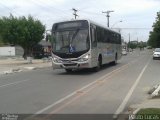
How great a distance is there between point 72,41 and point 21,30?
2332 centimetres

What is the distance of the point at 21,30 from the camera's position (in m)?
46.7

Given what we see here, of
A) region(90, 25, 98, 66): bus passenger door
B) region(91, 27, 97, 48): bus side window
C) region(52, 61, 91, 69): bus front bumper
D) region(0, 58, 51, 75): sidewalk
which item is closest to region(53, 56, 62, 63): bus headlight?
region(52, 61, 91, 69): bus front bumper

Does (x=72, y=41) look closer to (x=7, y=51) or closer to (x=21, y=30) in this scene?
(x=21, y=30)

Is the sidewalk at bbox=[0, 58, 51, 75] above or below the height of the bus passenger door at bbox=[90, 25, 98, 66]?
below

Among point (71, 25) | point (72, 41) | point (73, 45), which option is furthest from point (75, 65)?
point (71, 25)

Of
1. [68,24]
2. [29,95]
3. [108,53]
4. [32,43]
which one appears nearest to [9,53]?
[32,43]

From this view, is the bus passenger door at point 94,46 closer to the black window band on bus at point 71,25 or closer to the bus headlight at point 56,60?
the black window band on bus at point 71,25

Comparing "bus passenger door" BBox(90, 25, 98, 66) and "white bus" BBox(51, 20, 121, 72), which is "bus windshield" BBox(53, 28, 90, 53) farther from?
"bus passenger door" BBox(90, 25, 98, 66)

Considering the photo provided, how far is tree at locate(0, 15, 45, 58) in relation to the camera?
46.8m

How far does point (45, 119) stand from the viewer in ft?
32.4

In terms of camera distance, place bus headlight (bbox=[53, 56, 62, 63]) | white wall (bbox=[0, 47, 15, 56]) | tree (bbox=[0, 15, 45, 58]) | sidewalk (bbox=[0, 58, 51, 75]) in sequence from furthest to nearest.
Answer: white wall (bbox=[0, 47, 15, 56]) → tree (bbox=[0, 15, 45, 58]) → sidewalk (bbox=[0, 58, 51, 75]) → bus headlight (bbox=[53, 56, 62, 63])

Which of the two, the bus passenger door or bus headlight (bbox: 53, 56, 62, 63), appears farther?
the bus passenger door

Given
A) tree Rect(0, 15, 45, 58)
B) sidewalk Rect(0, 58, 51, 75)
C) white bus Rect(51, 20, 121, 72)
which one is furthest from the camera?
tree Rect(0, 15, 45, 58)

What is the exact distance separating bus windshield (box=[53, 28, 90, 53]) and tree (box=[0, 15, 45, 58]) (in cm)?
2254
